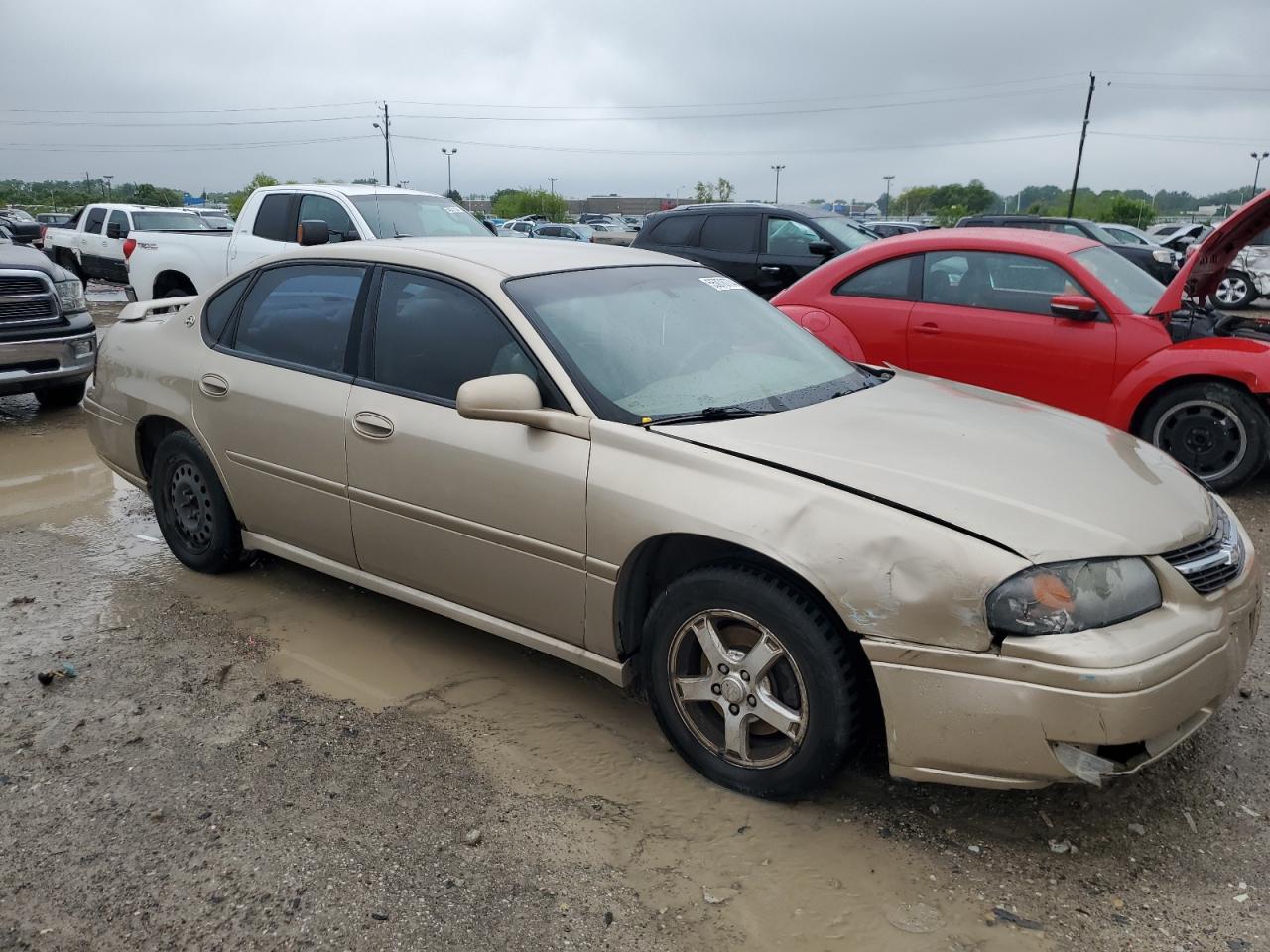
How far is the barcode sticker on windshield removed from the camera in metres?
4.14

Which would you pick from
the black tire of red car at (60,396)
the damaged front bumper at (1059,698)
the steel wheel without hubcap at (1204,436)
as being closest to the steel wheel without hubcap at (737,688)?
the damaged front bumper at (1059,698)

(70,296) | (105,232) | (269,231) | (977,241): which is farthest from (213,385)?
(105,232)

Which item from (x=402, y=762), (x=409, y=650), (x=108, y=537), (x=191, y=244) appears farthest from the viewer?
(x=191, y=244)

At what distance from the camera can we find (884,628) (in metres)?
2.61

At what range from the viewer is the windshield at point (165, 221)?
17.8m

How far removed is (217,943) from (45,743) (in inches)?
52.5

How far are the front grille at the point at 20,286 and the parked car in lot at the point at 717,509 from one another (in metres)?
4.41

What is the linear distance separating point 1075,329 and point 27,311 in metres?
7.73

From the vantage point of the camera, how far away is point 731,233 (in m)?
11.3

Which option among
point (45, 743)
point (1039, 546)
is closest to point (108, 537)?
point (45, 743)

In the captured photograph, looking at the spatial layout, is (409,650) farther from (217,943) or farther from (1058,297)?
(1058,297)

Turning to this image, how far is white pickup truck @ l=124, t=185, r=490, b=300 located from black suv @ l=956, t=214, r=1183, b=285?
5.81 m

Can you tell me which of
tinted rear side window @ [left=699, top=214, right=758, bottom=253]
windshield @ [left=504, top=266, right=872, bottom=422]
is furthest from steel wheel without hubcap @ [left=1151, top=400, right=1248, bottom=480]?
tinted rear side window @ [left=699, top=214, right=758, bottom=253]

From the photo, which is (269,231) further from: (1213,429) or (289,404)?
(1213,429)
